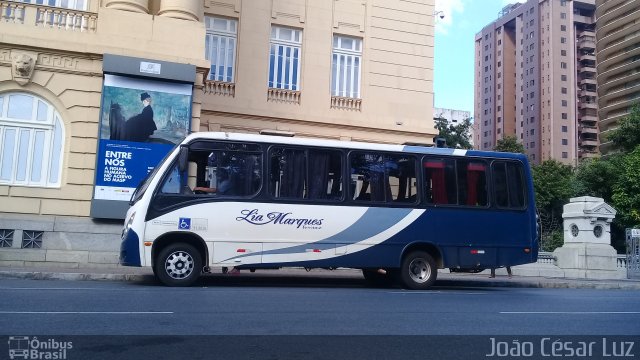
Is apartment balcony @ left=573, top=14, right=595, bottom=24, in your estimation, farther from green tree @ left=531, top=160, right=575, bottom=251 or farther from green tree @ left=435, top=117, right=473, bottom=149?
green tree @ left=435, top=117, right=473, bottom=149

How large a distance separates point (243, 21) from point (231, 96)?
277cm

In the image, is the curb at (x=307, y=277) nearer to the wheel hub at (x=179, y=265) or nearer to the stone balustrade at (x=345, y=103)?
the wheel hub at (x=179, y=265)

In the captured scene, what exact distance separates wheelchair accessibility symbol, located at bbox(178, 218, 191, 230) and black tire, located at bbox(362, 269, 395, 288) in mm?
4727

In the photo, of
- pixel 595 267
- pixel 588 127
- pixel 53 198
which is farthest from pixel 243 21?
pixel 588 127

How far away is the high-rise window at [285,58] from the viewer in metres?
21.2

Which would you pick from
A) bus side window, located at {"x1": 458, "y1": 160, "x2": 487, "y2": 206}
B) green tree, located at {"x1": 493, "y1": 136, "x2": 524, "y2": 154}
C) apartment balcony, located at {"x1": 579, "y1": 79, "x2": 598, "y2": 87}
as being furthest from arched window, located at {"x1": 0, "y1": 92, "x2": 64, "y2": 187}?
apartment balcony, located at {"x1": 579, "y1": 79, "x2": 598, "y2": 87}

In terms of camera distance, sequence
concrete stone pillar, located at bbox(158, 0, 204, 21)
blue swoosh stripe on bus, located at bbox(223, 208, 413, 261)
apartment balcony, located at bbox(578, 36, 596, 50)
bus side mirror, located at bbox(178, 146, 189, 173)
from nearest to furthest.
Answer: bus side mirror, located at bbox(178, 146, 189, 173) < blue swoosh stripe on bus, located at bbox(223, 208, 413, 261) < concrete stone pillar, located at bbox(158, 0, 204, 21) < apartment balcony, located at bbox(578, 36, 596, 50)

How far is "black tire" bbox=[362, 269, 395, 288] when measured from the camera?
44.7ft

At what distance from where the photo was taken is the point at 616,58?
78312mm

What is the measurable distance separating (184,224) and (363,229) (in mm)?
3706

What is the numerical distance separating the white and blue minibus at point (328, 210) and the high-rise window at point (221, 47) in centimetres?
914

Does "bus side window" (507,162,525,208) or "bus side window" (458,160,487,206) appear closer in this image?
"bus side window" (458,160,487,206)

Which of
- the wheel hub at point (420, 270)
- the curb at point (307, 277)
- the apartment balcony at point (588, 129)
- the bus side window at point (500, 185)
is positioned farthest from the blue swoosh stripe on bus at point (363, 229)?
the apartment balcony at point (588, 129)

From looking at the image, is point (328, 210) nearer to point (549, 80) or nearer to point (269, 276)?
point (269, 276)
